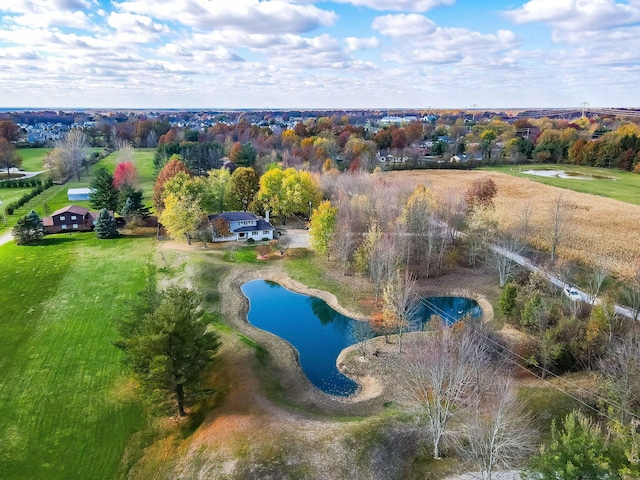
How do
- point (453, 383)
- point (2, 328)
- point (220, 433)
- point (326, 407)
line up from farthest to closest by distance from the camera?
point (2, 328)
point (326, 407)
point (220, 433)
point (453, 383)

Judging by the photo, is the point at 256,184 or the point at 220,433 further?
the point at 256,184

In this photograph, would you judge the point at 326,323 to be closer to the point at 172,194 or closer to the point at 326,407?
the point at 326,407

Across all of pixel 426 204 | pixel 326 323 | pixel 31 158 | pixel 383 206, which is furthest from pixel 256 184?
pixel 31 158

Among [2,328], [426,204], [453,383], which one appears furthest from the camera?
[426,204]

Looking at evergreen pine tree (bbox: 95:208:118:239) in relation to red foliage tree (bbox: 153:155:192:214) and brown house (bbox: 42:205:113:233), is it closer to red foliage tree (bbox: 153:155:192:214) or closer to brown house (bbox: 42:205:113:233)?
brown house (bbox: 42:205:113:233)

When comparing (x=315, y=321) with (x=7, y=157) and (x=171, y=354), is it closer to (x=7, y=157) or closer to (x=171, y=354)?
(x=171, y=354)

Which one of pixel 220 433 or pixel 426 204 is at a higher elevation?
pixel 426 204

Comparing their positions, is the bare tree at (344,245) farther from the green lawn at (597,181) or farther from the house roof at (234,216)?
the green lawn at (597,181)
